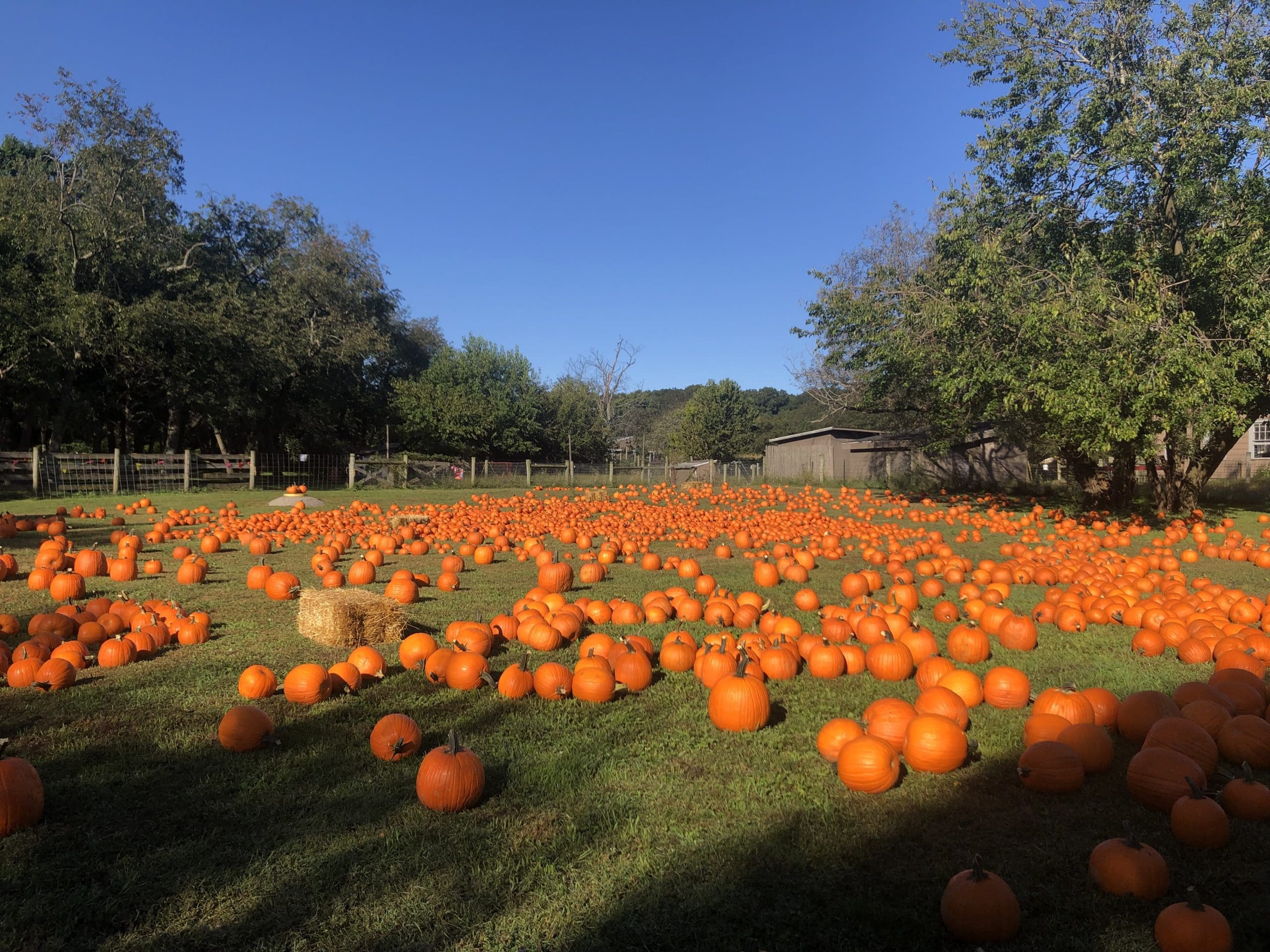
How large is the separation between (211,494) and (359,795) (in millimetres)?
23994

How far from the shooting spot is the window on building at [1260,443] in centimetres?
3469

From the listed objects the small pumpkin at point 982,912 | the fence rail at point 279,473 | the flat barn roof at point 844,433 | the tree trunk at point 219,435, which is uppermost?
the flat barn roof at point 844,433

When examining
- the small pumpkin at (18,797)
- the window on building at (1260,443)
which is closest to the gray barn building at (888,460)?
the window on building at (1260,443)

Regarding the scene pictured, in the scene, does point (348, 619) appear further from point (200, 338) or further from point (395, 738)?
point (200, 338)

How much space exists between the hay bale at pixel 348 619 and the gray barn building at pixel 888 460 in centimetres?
2718

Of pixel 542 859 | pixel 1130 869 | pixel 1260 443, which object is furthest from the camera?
pixel 1260 443

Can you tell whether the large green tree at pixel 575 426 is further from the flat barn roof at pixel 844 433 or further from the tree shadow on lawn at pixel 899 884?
the tree shadow on lawn at pixel 899 884

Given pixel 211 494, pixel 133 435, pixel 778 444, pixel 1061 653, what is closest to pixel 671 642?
pixel 1061 653

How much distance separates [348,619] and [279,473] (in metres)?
30.6

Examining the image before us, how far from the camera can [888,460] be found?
3362cm

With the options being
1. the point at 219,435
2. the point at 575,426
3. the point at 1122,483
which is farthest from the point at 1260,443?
the point at 219,435

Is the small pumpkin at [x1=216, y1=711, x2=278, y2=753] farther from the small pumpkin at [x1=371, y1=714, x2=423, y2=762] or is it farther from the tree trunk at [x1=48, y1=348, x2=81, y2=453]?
the tree trunk at [x1=48, y1=348, x2=81, y2=453]

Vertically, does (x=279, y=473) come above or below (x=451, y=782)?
above

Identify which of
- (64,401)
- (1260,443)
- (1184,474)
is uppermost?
(64,401)
